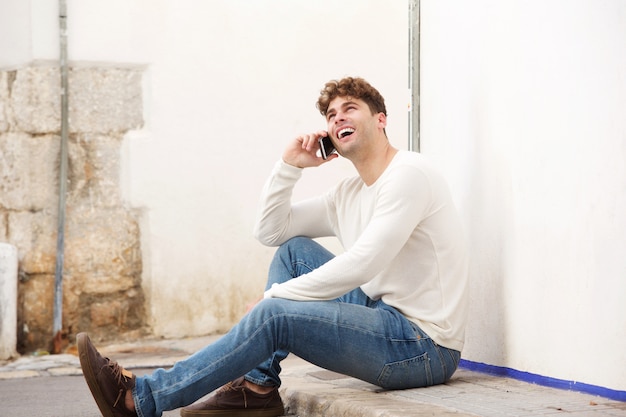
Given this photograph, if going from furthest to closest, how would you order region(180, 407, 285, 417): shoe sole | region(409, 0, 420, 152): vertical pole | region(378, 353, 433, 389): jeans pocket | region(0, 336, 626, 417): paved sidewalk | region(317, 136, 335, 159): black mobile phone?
region(409, 0, 420, 152): vertical pole → region(317, 136, 335, 159): black mobile phone → region(180, 407, 285, 417): shoe sole → region(378, 353, 433, 389): jeans pocket → region(0, 336, 626, 417): paved sidewalk

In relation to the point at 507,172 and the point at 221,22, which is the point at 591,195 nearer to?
the point at 507,172

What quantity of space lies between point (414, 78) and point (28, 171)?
3193mm

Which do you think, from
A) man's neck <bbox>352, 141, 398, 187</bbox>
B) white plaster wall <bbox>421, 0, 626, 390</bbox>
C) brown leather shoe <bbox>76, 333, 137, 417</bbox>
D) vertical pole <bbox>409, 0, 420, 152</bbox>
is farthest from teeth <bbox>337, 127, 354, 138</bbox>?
brown leather shoe <bbox>76, 333, 137, 417</bbox>

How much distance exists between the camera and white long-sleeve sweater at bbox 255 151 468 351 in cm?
353

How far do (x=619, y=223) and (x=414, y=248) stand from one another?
80 cm

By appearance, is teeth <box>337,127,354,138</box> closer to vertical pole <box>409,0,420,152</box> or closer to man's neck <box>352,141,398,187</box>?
man's neck <box>352,141,398,187</box>

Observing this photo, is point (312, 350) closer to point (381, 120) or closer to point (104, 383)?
point (104, 383)

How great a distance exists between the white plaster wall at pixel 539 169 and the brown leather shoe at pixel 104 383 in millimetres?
1592

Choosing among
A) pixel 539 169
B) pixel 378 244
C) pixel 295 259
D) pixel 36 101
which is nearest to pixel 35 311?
pixel 36 101

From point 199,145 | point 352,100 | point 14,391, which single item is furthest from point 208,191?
point 352,100

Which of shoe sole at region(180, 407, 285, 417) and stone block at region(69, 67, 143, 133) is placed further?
stone block at region(69, 67, 143, 133)

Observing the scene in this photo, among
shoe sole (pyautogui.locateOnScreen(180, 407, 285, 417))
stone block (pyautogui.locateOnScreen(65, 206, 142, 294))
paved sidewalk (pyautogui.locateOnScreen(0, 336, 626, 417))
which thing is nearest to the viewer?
paved sidewalk (pyautogui.locateOnScreen(0, 336, 626, 417))

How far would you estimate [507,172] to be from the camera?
13.1ft

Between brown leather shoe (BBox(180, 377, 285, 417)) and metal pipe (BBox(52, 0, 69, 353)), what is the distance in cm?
316
